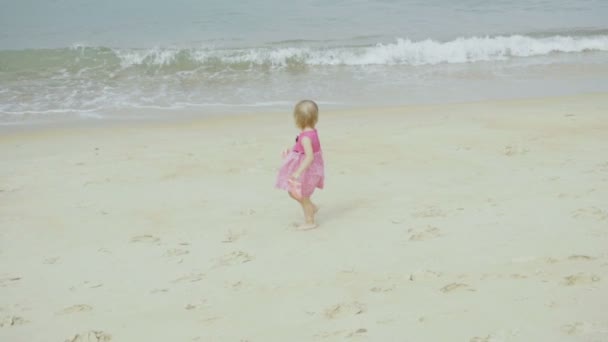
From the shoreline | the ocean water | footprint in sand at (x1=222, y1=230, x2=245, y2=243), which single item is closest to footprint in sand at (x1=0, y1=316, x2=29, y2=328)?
footprint in sand at (x1=222, y1=230, x2=245, y2=243)

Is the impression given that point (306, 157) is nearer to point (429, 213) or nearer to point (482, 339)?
point (429, 213)

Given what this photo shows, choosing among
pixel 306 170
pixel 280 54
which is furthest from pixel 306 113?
pixel 280 54

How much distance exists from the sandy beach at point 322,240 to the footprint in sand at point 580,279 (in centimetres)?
1

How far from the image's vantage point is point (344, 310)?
3.51 m

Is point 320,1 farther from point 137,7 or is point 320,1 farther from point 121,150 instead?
point 121,150

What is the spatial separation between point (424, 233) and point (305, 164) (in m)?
0.90

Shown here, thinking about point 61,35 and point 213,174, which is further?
point 61,35

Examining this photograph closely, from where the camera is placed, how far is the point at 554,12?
19031 mm

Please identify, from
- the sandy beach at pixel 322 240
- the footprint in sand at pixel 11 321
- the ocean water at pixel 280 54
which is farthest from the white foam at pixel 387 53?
the footprint in sand at pixel 11 321

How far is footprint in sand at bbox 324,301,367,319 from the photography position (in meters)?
3.47

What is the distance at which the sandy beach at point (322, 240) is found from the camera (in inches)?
135

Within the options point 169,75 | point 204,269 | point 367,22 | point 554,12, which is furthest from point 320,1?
point 204,269

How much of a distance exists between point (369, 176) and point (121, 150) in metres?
2.81

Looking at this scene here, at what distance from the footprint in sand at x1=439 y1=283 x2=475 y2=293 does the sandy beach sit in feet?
0.04
